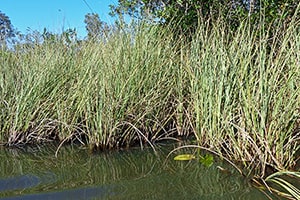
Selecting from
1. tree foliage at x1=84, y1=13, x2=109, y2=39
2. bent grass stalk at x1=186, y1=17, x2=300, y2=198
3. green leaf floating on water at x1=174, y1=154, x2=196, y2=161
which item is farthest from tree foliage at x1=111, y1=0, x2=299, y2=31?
green leaf floating on water at x1=174, y1=154, x2=196, y2=161

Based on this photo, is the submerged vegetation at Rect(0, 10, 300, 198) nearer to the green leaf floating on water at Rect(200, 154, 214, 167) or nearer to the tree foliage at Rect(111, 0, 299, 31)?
the green leaf floating on water at Rect(200, 154, 214, 167)

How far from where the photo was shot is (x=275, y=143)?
241 cm

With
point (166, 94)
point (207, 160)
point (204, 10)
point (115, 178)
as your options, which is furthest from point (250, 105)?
point (204, 10)

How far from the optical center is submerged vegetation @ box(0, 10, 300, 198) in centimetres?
250

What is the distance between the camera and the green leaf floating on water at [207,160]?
2691mm

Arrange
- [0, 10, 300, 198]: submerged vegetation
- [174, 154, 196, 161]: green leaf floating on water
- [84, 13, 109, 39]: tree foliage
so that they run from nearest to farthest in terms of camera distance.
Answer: [0, 10, 300, 198]: submerged vegetation → [174, 154, 196, 161]: green leaf floating on water → [84, 13, 109, 39]: tree foliage

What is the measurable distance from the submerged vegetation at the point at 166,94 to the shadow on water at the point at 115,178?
7.0 inches

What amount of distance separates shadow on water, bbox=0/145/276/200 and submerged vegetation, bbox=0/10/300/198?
0.58ft

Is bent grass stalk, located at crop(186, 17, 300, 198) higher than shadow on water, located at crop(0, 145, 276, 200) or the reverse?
higher

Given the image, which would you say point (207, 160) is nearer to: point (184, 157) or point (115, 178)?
point (184, 157)

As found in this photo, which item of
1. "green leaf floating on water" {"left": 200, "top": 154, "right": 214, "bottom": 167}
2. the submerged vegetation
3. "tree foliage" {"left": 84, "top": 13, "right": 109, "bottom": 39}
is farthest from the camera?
"tree foliage" {"left": 84, "top": 13, "right": 109, "bottom": 39}

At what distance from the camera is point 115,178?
2.52 m

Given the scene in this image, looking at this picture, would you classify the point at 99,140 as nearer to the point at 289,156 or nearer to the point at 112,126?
the point at 112,126

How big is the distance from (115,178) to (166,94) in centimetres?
149
